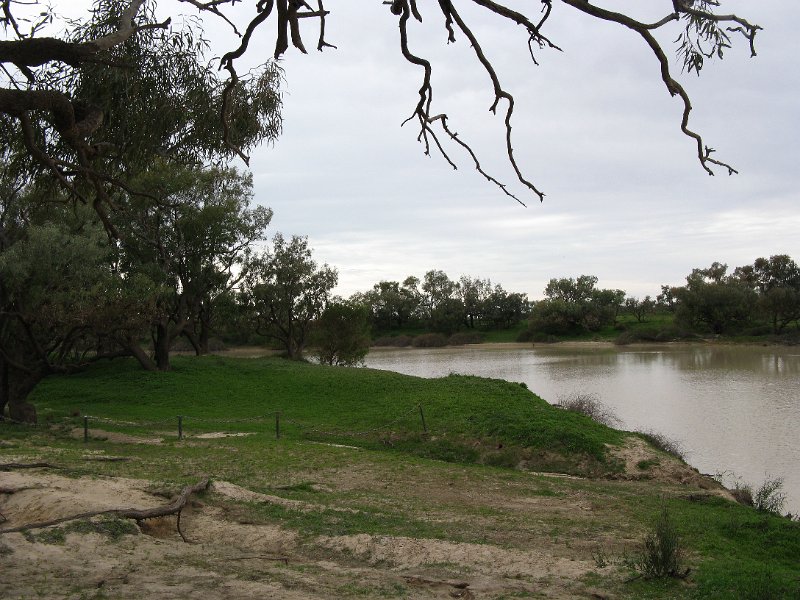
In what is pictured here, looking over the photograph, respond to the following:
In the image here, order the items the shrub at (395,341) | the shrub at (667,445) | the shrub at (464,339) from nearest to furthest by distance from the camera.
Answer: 1. the shrub at (667,445)
2. the shrub at (464,339)
3. the shrub at (395,341)

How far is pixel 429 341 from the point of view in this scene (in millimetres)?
76875

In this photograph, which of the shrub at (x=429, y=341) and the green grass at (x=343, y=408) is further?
the shrub at (x=429, y=341)

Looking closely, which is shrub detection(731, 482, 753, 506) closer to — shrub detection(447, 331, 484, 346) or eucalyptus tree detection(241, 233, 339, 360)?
eucalyptus tree detection(241, 233, 339, 360)

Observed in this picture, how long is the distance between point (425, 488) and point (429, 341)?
65195 mm

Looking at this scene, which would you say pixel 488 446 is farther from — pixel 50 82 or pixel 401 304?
pixel 401 304

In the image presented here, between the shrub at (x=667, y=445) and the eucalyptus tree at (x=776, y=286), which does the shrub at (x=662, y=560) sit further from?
the eucalyptus tree at (x=776, y=286)

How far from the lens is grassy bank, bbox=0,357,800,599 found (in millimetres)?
6457

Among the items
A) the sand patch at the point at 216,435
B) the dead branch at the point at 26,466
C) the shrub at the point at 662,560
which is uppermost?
the dead branch at the point at 26,466

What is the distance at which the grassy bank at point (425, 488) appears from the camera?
646 centimetres

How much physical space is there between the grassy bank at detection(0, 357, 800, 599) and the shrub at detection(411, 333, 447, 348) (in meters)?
51.6

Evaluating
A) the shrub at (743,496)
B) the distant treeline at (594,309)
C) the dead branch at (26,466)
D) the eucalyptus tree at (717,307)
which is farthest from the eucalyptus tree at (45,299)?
the eucalyptus tree at (717,307)

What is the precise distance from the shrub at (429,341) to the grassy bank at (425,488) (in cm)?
5161

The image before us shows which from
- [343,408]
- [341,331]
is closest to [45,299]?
[343,408]

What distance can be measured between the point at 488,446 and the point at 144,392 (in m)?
14.0
